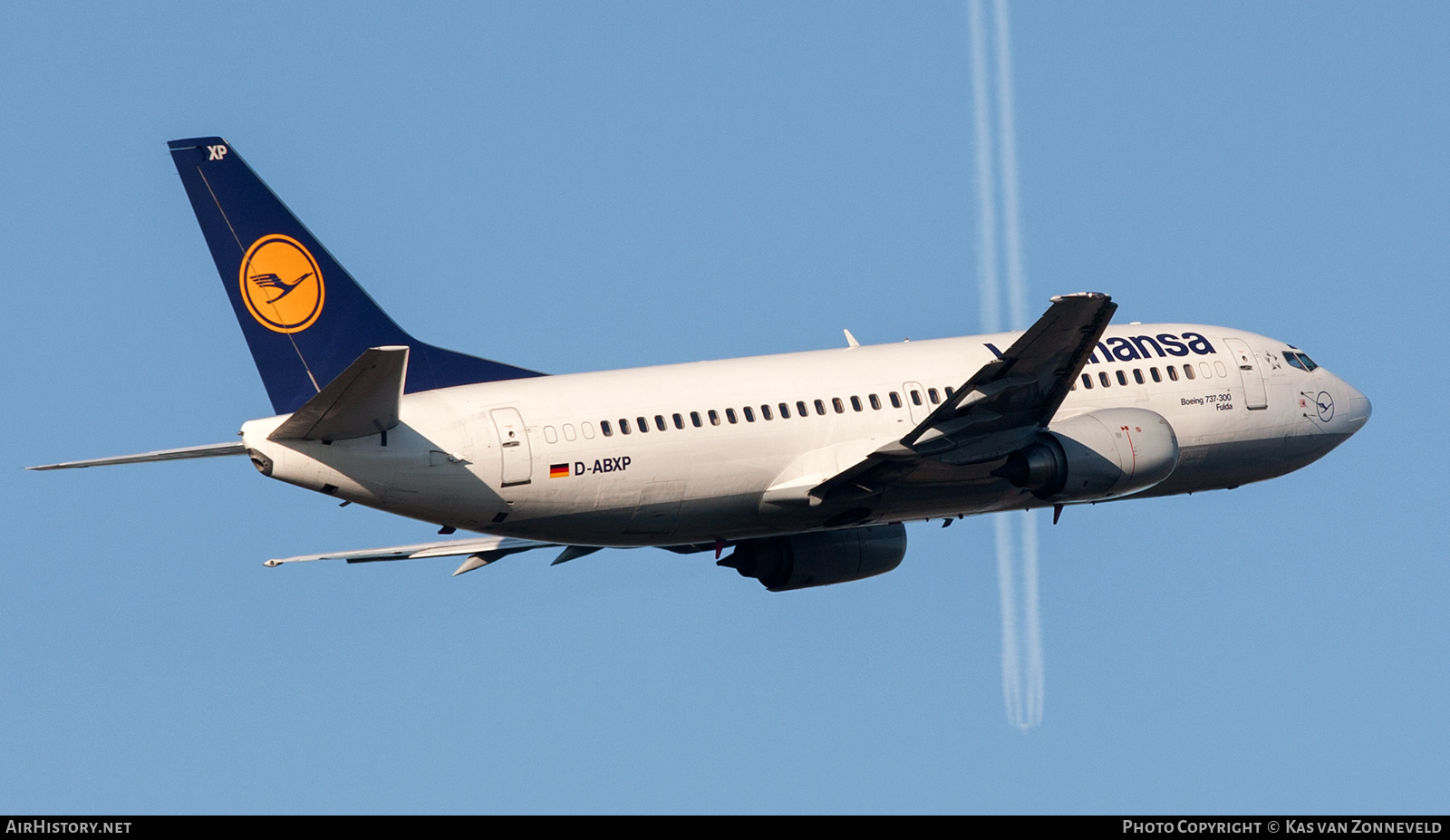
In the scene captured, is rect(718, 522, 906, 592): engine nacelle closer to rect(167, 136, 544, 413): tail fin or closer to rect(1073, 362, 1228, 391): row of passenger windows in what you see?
rect(1073, 362, 1228, 391): row of passenger windows

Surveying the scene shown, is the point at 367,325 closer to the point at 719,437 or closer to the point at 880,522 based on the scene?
the point at 719,437

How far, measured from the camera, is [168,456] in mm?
34938

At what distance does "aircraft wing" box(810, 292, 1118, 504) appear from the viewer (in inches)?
1421

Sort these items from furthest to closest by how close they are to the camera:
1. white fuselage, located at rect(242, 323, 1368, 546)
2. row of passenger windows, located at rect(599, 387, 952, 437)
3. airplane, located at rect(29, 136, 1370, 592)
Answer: row of passenger windows, located at rect(599, 387, 952, 437)
white fuselage, located at rect(242, 323, 1368, 546)
airplane, located at rect(29, 136, 1370, 592)

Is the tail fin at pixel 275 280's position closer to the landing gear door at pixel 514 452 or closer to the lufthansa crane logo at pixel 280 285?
the lufthansa crane logo at pixel 280 285

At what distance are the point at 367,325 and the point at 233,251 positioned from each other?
2768mm

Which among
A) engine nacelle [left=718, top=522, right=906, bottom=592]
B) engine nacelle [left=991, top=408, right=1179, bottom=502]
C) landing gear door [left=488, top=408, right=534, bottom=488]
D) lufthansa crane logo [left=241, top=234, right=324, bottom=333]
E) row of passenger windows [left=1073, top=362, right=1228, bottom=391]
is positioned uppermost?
lufthansa crane logo [left=241, top=234, right=324, bottom=333]

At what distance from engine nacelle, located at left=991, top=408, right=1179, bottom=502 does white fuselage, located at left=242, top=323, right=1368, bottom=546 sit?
2.96 ft

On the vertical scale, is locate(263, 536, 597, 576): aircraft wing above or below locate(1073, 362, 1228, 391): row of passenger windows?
below

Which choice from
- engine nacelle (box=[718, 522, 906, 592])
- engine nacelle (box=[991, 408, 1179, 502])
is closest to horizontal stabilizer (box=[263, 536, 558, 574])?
engine nacelle (box=[718, 522, 906, 592])

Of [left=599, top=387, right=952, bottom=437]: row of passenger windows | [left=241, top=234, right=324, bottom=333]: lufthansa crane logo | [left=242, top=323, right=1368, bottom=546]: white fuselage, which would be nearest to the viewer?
[left=242, top=323, right=1368, bottom=546]: white fuselage

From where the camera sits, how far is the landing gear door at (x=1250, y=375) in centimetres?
4372

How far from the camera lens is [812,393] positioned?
39.6 m

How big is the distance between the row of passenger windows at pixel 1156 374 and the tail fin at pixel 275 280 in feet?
45.4
